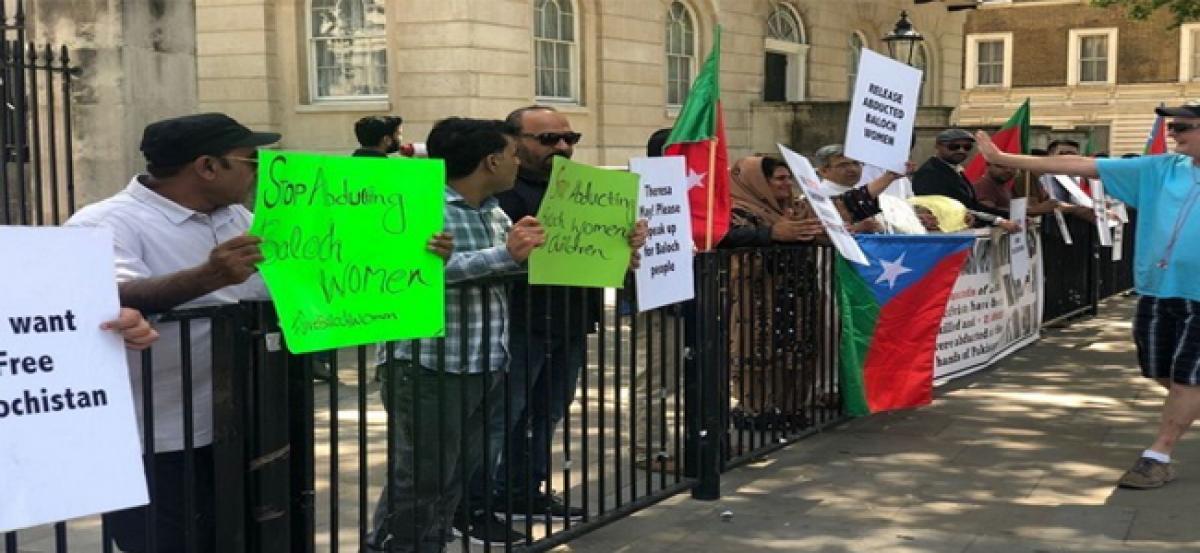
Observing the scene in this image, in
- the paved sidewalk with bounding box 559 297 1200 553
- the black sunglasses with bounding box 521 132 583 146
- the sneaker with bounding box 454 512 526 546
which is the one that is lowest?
the paved sidewalk with bounding box 559 297 1200 553

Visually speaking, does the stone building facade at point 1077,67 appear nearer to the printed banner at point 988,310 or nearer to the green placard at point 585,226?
the printed banner at point 988,310

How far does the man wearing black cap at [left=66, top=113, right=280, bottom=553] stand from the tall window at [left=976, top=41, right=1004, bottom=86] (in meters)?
48.4

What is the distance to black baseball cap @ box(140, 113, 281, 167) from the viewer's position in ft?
11.5

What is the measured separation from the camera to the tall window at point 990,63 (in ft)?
161

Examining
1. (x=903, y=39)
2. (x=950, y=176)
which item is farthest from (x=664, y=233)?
(x=903, y=39)

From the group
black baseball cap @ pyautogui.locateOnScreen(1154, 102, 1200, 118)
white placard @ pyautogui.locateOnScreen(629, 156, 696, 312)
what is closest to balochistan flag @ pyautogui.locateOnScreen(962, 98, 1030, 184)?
black baseball cap @ pyautogui.locateOnScreen(1154, 102, 1200, 118)

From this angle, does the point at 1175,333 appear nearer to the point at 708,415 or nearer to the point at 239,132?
the point at 708,415

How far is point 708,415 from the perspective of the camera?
6.02m

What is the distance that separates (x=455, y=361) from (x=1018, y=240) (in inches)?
257

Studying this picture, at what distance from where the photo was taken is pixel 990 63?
49.4 m

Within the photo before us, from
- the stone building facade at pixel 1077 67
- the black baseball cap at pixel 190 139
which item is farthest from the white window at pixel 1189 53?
the black baseball cap at pixel 190 139

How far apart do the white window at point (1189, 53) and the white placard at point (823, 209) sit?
4255cm

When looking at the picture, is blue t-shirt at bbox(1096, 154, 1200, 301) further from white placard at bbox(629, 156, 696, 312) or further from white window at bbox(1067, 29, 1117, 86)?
white window at bbox(1067, 29, 1117, 86)

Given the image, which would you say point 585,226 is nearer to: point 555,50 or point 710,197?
point 710,197
